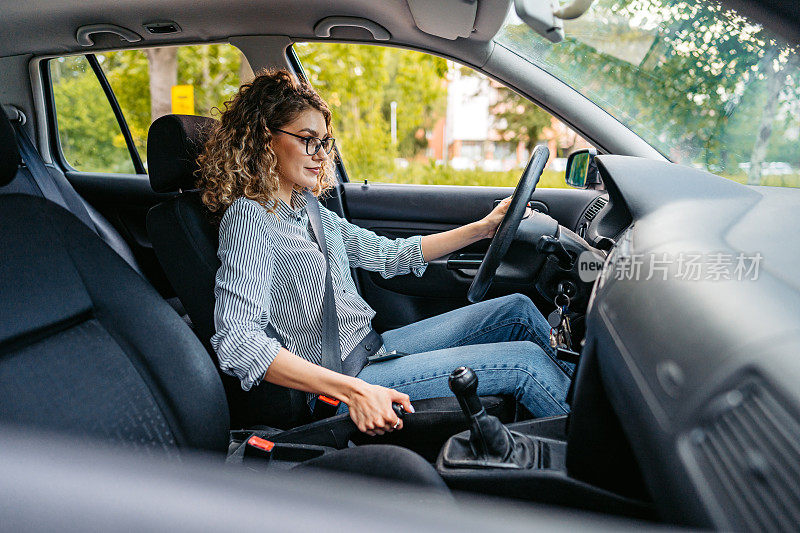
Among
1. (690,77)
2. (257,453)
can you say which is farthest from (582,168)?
(257,453)

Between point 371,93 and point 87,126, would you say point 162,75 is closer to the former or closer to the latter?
point 87,126

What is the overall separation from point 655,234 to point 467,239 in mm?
1043

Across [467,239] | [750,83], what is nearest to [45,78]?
[467,239]

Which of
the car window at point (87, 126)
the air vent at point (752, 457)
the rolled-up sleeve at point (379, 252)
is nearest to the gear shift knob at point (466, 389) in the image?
the air vent at point (752, 457)

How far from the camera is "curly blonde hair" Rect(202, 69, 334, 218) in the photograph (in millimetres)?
1689

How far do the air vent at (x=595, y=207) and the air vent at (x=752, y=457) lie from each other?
1.56 meters

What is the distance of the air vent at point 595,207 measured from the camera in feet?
6.99

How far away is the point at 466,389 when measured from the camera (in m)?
1.21

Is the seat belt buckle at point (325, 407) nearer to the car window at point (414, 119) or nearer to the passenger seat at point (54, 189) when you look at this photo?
the passenger seat at point (54, 189)

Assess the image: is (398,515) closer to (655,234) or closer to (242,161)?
(655,234)

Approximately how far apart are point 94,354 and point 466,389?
695mm

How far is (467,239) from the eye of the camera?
6.73 ft

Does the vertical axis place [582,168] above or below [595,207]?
above

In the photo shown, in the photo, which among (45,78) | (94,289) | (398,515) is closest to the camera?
(398,515)
